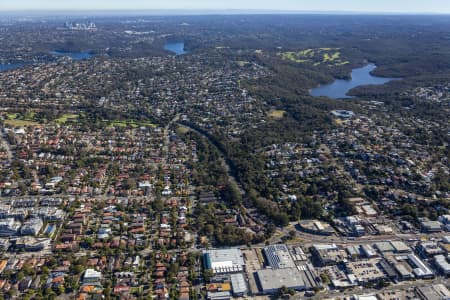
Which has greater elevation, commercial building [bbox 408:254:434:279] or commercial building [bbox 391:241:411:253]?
commercial building [bbox 391:241:411:253]

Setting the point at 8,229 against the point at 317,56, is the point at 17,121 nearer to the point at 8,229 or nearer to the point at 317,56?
the point at 8,229

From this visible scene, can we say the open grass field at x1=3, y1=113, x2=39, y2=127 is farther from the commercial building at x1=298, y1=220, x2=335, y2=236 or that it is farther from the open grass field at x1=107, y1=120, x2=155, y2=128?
the commercial building at x1=298, y1=220, x2=335, y2=236

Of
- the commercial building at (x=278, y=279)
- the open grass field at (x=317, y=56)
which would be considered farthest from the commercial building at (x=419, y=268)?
the open grass field at (x=317, y=56)

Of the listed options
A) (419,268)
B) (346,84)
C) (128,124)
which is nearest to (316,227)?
(419,268)

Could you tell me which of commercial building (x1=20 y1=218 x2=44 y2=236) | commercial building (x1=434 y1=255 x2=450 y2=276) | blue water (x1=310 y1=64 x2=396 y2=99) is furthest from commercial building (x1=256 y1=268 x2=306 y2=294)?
blue water (x1=310 y1=64 x2=396 y2=99)

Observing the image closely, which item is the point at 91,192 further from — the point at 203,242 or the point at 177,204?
the point at 203,242

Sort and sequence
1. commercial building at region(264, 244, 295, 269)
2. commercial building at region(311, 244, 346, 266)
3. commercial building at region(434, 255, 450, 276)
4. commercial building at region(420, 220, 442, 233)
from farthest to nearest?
commercial building at region(420, 220, 442, 233) → commercial building at region(311, 244, 346, 266) → commercial building at region(434, 255, 450, 276) → commercial building at region(264, 244, 295, 269)
